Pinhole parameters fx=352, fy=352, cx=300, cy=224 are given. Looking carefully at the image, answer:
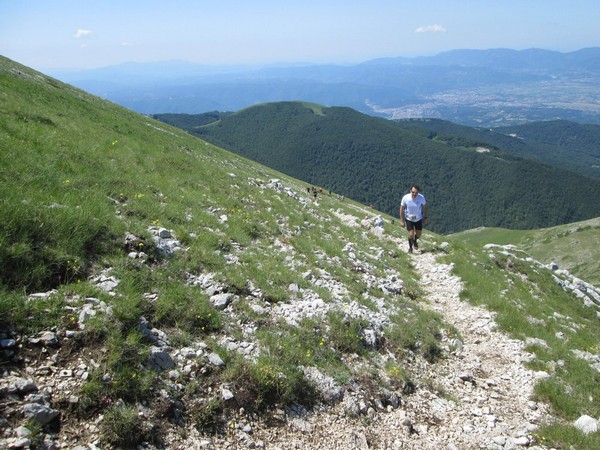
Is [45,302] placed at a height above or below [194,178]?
below

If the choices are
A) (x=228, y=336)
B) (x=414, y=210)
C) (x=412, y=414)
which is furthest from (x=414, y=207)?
(x=228, y=336)

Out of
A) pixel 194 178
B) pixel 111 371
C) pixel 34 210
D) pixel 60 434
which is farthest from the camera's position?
pixel 194 178

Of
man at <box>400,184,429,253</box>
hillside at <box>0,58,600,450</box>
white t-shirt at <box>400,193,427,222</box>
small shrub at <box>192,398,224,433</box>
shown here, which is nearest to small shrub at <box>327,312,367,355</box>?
hillside at <box>0,58,600,450</box>

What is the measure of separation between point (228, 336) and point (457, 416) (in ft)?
17.6

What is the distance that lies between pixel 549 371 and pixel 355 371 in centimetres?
586

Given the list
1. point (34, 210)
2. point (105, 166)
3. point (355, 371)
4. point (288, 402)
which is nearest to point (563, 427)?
point (355, 371)

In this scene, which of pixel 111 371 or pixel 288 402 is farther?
pixel 288 402

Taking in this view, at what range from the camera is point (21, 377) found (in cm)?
489

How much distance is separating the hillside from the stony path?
0.13ft

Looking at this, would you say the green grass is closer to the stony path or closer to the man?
the stony path

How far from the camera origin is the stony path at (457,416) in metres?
6.46

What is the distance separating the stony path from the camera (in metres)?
6.46

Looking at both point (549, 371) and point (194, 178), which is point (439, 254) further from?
point (194, 178)

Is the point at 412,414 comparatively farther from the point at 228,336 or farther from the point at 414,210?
the point at 414,210
